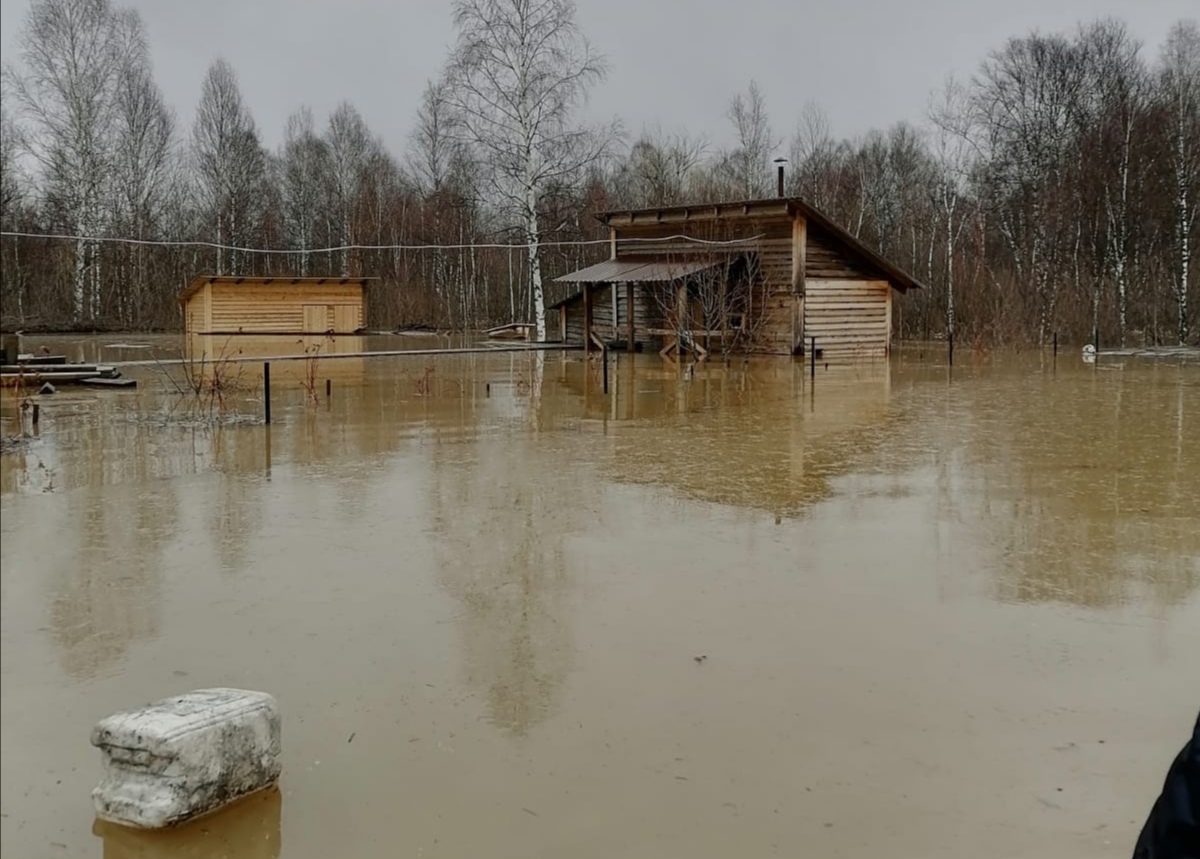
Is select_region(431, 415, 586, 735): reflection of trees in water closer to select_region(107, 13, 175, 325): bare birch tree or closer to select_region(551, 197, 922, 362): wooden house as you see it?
select_region(107, 13, 175, 325): bare birch tree

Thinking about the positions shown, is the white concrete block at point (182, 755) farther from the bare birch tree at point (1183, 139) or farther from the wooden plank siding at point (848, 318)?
the wooden plank siding at point (848, 318)

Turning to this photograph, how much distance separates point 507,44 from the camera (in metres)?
12.1

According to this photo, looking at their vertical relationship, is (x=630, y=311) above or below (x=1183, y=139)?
below

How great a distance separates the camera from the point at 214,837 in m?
3.15

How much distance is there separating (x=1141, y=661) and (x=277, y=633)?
148 inches

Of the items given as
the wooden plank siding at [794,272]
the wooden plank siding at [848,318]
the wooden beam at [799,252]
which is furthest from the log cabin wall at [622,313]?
the wooden plank siding at [848,318]

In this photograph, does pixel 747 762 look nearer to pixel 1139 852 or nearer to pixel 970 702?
pixel 970 702

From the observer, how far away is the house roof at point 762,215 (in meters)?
25.3

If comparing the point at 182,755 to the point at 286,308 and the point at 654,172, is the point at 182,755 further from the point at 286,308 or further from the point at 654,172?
the point at 286,308

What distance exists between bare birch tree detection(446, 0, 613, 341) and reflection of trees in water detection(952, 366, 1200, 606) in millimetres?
4459

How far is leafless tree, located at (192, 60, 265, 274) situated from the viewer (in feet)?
10.8

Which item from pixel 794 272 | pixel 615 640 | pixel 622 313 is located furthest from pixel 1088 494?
pixel 622 313

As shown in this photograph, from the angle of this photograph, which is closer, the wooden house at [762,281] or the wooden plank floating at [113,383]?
the wooden plank floating at [113,383]

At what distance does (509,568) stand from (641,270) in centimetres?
2117
